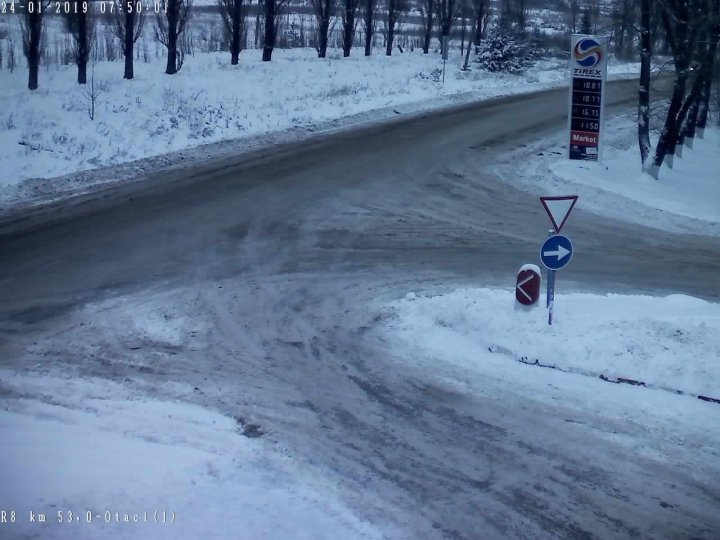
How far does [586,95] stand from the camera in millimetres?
15719

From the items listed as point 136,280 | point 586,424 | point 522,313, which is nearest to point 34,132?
point 136,280

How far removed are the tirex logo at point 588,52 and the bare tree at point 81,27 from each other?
16.8 meters

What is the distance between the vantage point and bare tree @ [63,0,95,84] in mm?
26188

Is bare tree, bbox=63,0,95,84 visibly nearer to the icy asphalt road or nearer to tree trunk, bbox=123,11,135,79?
tree trunk, bbox=123,11,135,79

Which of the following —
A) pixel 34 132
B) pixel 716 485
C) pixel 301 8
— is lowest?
pixel 716 485

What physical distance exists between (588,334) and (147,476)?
193 inches

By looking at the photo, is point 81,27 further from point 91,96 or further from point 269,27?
point 269,27

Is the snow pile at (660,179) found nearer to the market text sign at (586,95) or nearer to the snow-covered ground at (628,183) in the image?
the snow-covered ground at (628,183)

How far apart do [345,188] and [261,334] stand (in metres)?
7.69

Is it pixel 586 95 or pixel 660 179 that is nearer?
pixel 586 95

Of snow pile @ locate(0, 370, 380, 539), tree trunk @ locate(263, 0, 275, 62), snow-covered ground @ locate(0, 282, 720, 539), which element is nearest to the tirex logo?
snow-covered ground @ locate(0, 282, 720, 539)

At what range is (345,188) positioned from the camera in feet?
53.6

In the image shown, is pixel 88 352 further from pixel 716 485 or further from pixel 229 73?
pixel 229 73

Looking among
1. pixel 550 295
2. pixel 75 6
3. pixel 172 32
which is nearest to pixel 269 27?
pixel 172 32
